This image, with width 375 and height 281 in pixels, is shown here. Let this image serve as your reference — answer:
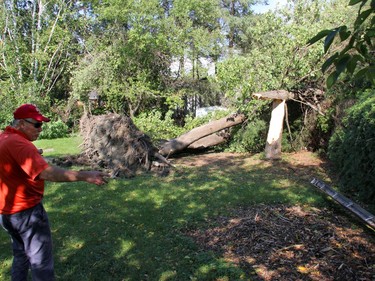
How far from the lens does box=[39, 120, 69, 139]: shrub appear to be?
16.2 m

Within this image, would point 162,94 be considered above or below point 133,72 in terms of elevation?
below

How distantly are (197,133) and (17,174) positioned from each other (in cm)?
951

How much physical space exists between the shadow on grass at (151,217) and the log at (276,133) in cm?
170

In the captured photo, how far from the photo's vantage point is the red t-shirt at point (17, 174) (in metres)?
2.68

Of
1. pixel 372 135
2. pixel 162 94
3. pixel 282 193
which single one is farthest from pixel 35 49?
pixel 372 135

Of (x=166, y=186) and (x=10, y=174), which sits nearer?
(x=10, y=174)

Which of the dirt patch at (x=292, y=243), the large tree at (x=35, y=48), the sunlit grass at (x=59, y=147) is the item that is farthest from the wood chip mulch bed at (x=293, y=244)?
the large tree at (x=35, y=48)

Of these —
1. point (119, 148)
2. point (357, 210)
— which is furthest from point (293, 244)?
point (119, 148)

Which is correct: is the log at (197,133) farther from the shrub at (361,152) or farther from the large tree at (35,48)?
the large tree at (35,48)

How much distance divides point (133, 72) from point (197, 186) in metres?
11.4

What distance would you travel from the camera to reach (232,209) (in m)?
5.82

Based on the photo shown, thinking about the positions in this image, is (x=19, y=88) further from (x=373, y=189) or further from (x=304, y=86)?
(x=373, y=189)

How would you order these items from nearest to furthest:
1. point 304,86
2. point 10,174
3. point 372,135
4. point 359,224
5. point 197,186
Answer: point 10,174
point 359,224
point 372,135
point 197,186
point 304,86

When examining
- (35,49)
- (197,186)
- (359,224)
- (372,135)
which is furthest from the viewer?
(35,49)
